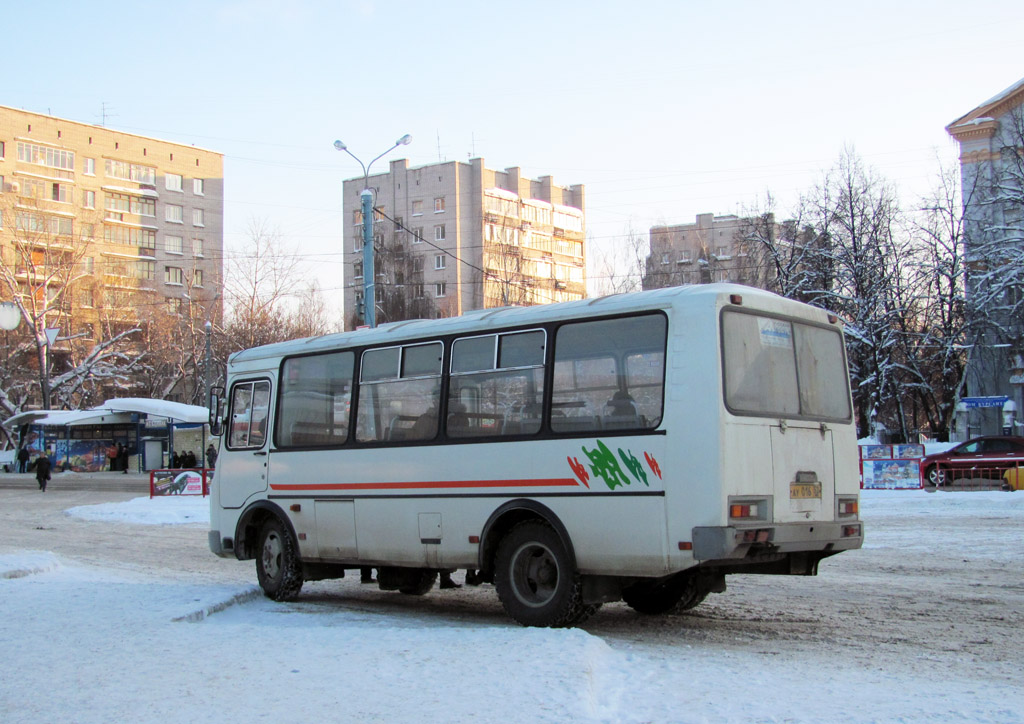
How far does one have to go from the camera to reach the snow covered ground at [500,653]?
6094 millimetres

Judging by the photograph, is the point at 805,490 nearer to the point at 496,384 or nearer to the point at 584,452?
the point at 584,452

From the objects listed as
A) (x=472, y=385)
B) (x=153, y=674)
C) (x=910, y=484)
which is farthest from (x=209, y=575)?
(x=910, y=484)

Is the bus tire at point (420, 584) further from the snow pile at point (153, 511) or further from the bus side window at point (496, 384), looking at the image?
the snow pile at point (153, 511)

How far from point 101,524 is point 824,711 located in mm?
23532

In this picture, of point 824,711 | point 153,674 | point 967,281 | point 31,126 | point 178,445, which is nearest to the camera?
point 824,711

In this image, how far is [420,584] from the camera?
482 inches

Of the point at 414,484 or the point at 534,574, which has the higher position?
the point at 414,484

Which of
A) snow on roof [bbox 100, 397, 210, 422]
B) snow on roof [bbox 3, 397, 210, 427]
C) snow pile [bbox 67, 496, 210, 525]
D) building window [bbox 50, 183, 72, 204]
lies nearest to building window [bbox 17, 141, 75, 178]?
building window [bbox 50, 183, 72, 204]

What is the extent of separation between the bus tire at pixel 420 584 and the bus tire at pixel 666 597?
7.53ft

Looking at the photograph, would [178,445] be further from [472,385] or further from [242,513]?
[472,385]

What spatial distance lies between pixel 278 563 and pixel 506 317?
4390 mm

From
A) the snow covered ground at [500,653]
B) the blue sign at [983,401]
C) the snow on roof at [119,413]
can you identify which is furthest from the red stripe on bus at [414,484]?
the snow on roof at [119,413]

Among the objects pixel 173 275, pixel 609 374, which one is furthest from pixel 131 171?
pixel 609 374

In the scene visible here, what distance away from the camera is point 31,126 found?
8938 cm
